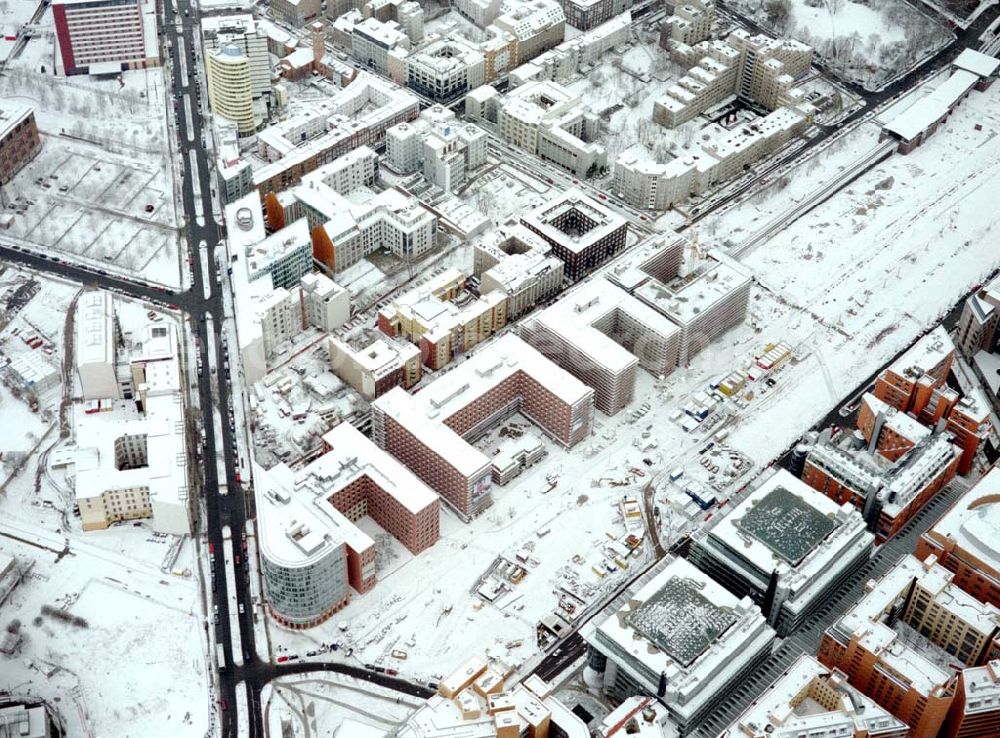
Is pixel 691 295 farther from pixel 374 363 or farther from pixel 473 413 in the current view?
pixel 374 363

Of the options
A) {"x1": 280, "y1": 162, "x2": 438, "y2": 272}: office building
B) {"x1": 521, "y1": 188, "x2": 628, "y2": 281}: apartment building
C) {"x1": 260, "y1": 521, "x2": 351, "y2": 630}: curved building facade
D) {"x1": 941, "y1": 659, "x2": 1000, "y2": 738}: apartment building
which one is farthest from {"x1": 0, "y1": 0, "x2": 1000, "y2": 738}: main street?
{"x1": 521, "y1": 188, "x2": 628, "y2": 281}: apartment building

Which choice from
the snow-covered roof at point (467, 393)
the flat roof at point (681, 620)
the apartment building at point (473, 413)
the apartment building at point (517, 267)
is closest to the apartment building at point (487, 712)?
the flat roof at point (681, 620)

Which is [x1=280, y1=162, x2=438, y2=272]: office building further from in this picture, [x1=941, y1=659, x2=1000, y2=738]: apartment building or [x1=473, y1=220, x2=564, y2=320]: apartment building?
[x1=941, y1=659, x2=1000, y2=738]: apartment building

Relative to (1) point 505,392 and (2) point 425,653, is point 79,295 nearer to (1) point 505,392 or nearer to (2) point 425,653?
(1) point 505,392

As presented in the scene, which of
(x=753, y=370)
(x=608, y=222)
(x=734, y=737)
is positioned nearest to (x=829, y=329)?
(x=753, y=370)

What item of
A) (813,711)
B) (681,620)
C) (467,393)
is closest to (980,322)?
(813,711)

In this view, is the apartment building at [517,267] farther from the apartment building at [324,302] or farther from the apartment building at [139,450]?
the apartment building at [139,450]
